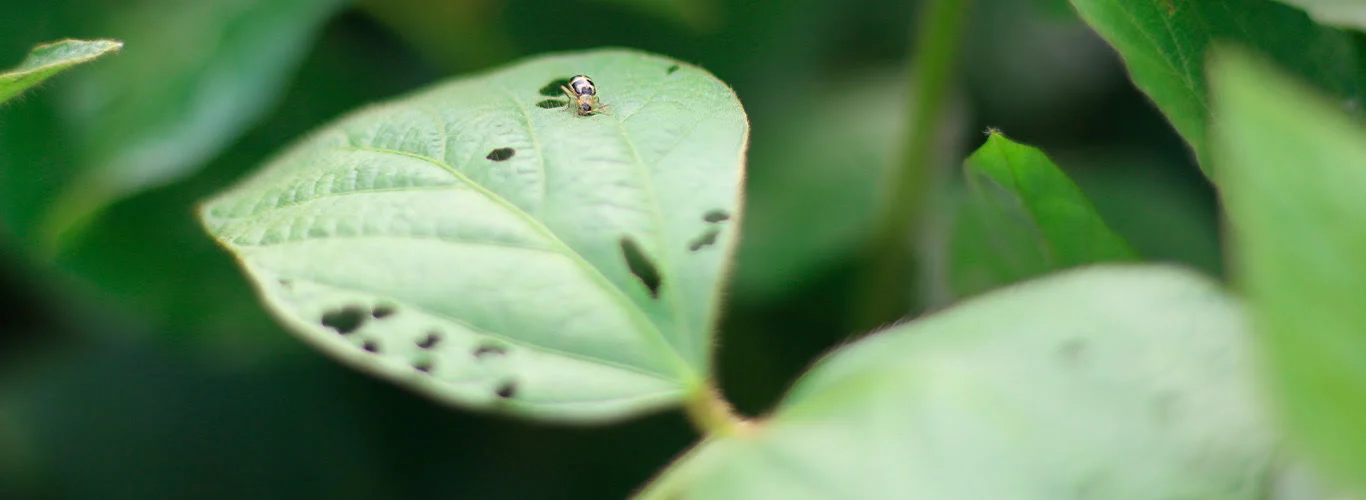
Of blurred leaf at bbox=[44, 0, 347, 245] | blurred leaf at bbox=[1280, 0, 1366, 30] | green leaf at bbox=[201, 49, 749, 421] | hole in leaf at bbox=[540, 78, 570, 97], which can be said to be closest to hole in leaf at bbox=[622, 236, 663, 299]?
green leaf at bbox=[201, 49, 749, 421]

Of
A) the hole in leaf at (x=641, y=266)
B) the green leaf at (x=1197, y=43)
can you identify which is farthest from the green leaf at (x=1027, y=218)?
the hole in leaf at (x=641, y=266)

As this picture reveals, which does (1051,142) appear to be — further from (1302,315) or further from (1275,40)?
(1302,315)

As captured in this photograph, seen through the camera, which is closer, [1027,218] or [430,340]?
[430,340]

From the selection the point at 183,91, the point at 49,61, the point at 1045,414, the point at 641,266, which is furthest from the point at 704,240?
the point at 183,91

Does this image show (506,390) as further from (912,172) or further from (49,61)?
(912,172)

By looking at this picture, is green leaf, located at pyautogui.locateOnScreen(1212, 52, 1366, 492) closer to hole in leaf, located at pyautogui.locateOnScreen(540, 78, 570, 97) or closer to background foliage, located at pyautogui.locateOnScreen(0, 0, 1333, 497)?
hole in leaf, located at pyautogui.locateOnScreen(540, 78, 570, 97)
